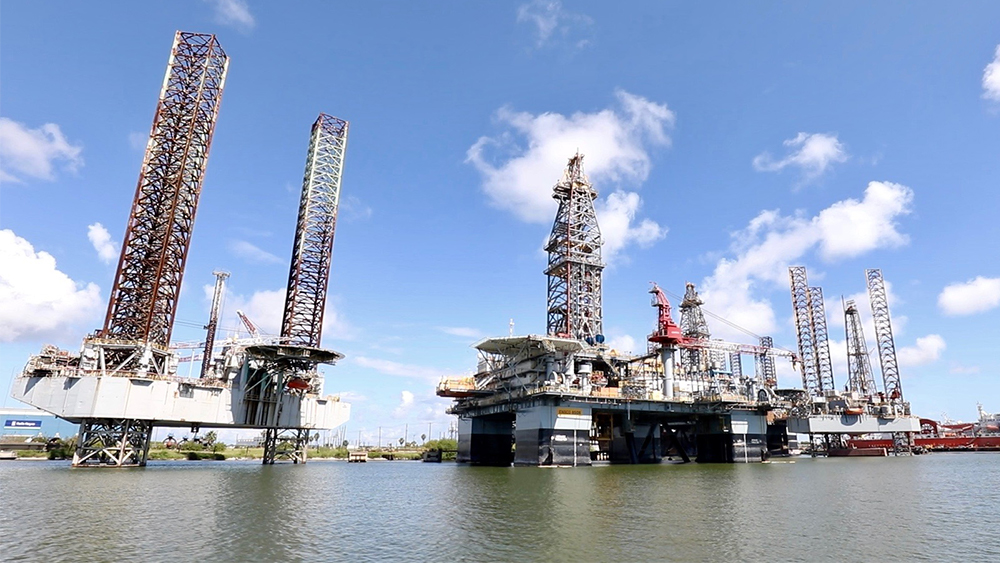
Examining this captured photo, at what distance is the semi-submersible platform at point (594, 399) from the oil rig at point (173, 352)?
666 inches

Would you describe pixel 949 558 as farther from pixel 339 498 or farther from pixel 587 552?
pixel 339 498

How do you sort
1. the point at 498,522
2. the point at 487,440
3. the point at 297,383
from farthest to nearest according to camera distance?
1. the point at 487,440
2. the point at 297,383
3. the point at 498,522

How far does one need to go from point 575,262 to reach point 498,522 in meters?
56.2

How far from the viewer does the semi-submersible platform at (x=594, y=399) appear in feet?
170

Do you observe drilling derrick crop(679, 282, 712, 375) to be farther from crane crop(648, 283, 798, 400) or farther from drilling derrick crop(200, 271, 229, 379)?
drilling derrick crop(200, 271, 229, 379)

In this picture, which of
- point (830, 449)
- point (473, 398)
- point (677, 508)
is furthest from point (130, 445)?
point (830, 449)

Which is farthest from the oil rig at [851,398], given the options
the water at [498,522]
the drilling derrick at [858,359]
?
the water at [498,522]

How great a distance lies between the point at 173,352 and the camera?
49656 mm

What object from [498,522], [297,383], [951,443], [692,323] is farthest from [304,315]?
[951,443]

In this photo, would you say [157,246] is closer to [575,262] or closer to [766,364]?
[575,262]

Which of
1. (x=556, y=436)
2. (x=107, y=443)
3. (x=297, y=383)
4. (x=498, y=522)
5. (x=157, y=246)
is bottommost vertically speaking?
(x=498, y=522)

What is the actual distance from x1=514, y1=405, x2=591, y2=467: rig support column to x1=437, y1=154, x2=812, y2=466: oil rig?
0.30ft

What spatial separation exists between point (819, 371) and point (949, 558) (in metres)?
97.1

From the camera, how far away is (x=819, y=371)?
100 metres
